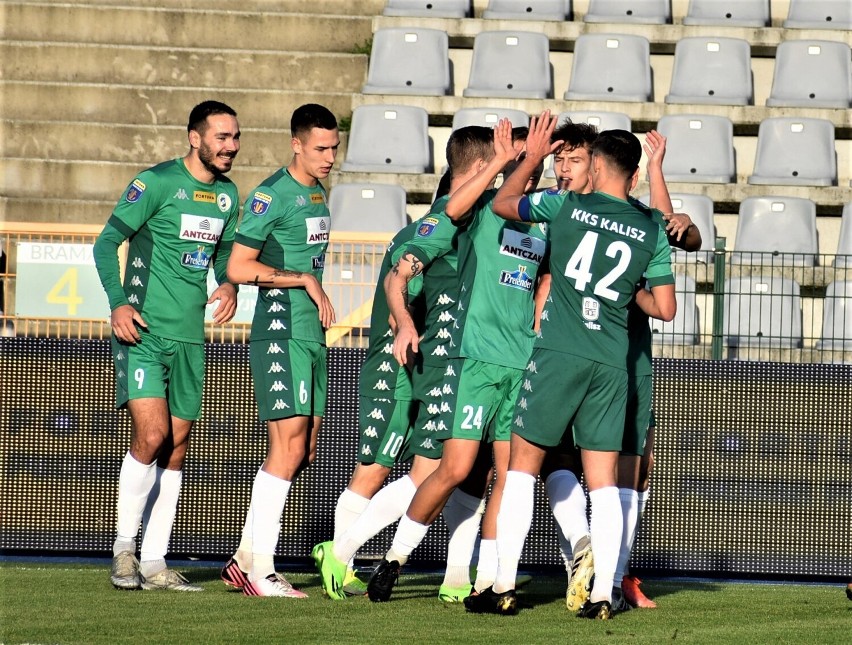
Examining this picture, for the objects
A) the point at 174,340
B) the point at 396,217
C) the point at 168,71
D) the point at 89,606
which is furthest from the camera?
the point at 168,71

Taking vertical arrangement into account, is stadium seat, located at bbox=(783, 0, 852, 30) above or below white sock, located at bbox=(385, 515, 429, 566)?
above

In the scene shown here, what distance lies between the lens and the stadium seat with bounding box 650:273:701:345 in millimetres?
9875


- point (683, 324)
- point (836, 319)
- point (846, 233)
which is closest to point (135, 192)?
point (683, 324)

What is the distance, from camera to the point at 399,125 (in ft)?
46.6

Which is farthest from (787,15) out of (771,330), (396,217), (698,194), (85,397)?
(85,397)

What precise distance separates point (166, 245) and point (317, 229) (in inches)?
31.2

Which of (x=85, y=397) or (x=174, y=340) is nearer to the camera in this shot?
(x=174, y=340)

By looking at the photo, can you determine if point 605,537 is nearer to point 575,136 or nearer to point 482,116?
point 575,136

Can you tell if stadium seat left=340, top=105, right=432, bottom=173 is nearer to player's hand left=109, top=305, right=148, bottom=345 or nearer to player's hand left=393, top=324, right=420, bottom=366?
player's hand left=109, top=305, right=148, bottom=345

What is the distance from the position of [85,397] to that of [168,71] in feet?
24.6

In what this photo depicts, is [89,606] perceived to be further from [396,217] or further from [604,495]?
[396,217]

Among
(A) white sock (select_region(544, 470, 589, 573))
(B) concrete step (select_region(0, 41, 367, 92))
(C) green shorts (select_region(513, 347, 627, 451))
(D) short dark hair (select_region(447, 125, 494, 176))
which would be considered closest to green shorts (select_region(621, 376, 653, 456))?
(A) white sock (select_region(544, 470, 589, 573))

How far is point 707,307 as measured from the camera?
9938 mm

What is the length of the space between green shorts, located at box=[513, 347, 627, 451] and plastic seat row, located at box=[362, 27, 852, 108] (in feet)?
29.7
